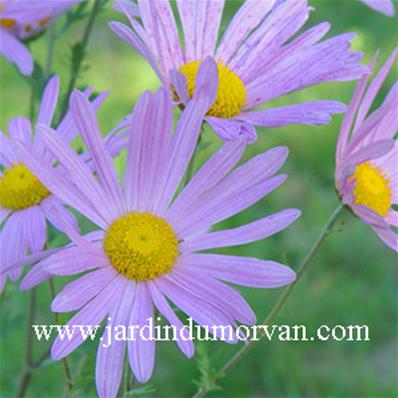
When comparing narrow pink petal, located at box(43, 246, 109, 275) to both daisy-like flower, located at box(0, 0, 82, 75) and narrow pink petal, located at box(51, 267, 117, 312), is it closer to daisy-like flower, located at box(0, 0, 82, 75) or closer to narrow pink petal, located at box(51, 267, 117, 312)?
narrow pink petal, located at box(51, 267, 117, 312)

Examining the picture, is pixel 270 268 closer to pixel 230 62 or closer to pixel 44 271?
pixel 44 271

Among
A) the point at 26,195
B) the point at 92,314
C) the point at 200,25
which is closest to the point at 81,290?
the point at 92,314

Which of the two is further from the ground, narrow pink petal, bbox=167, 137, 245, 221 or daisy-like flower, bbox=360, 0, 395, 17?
daisy-like flower, bbox=360, 0, 395, 17

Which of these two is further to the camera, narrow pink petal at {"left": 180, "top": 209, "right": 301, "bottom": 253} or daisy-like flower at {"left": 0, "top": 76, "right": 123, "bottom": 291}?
daisy-like flower at {"left": 0, "top": 76, "right": 123, "bottom": 291}

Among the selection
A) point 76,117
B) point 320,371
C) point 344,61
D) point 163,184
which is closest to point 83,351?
point 163,184

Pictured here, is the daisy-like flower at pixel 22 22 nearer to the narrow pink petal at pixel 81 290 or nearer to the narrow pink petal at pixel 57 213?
the narrow pink petal at pixel 57 213

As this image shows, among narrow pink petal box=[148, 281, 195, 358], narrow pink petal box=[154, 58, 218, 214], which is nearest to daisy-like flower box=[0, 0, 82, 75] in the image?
narrow pink petal box=[154, 58, 218, 214]
